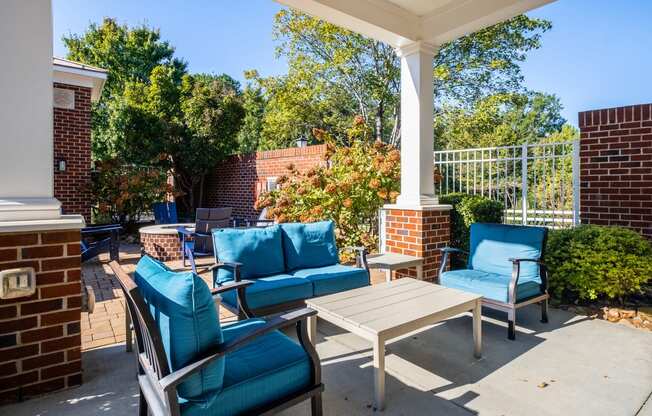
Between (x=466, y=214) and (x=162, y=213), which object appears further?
(x=162, y=213)

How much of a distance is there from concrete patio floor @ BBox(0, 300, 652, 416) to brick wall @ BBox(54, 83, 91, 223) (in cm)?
591

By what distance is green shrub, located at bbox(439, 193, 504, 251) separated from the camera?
470cm

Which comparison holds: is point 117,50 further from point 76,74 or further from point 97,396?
point 97,396

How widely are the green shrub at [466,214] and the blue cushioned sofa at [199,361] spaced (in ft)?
11.1

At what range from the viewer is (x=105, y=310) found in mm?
3898

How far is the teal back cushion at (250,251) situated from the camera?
3.31m

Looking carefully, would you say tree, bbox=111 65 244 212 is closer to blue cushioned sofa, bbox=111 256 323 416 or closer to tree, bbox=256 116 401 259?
tree, bbox=256 116 401 259

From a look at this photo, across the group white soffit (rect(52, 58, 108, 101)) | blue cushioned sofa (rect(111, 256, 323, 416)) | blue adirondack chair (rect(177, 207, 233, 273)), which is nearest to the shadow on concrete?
blue cushioned sofa (rect(111, 256, 323, 416))

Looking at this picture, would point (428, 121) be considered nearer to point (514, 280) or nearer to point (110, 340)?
point (514, 280)

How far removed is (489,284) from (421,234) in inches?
42.8

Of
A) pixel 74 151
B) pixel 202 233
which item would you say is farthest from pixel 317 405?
pixel 74 151

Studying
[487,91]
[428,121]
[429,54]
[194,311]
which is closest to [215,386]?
[194,311]

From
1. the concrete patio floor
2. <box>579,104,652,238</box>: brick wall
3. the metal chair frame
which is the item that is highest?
<box>579,104,652,238</box>: brick wall

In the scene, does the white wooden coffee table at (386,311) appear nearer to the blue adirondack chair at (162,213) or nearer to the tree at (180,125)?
the blue adirondack chair at (162,213)
